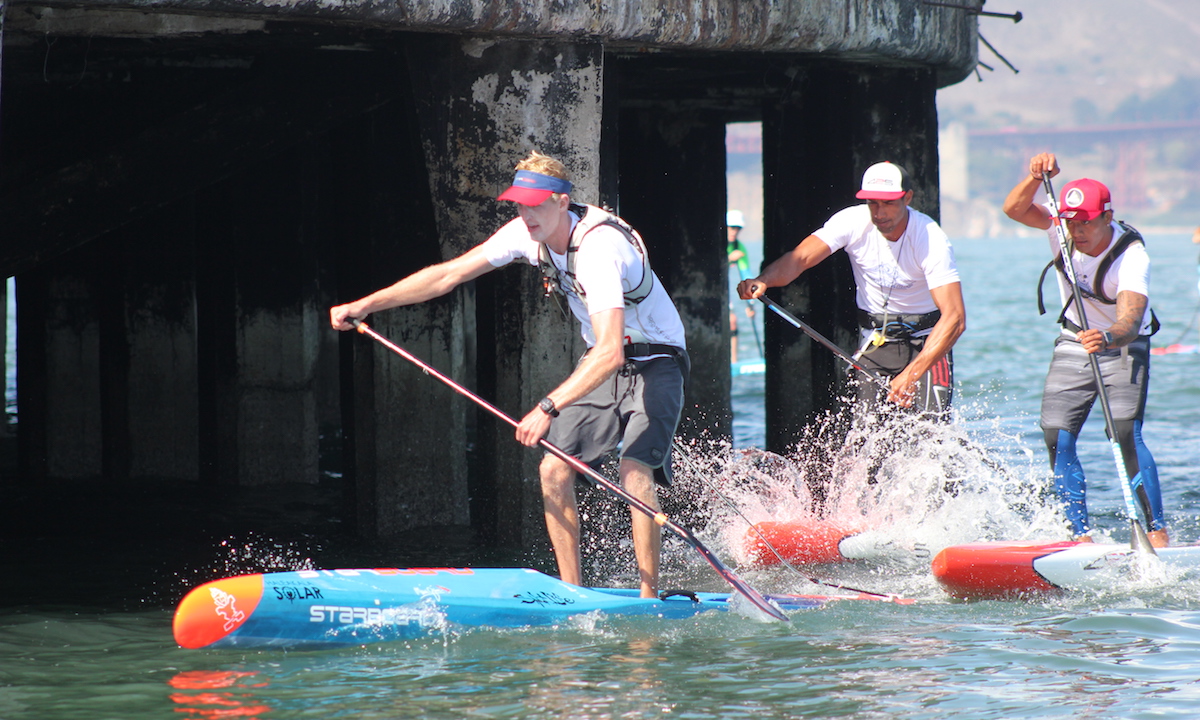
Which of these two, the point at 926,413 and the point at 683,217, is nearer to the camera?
the point at 926,413

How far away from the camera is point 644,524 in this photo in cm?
636

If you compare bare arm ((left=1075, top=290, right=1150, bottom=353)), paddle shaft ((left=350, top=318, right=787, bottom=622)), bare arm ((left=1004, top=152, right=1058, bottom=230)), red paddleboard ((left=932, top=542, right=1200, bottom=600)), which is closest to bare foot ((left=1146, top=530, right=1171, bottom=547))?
red paddleboard ((left=932, top=542, right=1200, bottom=600))

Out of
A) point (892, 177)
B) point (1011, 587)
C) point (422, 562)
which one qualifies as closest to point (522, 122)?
point (892, 177)

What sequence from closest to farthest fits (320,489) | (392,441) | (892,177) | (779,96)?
(892,177) → (392,441) → (779,96) → (320,489)

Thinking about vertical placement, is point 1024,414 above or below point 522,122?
below

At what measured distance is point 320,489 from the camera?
10984 millimetres

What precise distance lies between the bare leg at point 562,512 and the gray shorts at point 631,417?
110mm

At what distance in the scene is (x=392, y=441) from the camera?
28.7ft

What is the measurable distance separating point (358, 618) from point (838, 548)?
328cm

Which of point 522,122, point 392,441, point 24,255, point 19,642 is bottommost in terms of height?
point 19,642

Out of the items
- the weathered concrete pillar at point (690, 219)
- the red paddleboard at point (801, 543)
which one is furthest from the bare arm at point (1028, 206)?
the weathered concrete pillar at point (690, 219)

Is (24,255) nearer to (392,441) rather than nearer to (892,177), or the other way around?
(392,441)

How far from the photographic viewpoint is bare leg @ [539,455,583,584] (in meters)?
6.28

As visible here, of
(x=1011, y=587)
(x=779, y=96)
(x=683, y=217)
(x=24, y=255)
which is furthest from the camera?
(x=683, y=217)
